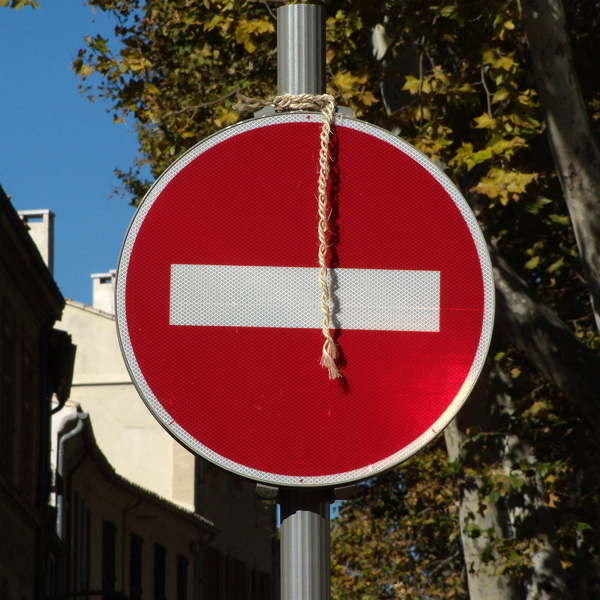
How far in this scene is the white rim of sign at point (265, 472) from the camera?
214cm

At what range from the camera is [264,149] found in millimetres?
2336

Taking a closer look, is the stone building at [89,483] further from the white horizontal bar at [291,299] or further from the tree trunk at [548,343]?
the white horizontal bar at [291,299]

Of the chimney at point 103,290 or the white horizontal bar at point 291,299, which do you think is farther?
the chimney at point 103,290

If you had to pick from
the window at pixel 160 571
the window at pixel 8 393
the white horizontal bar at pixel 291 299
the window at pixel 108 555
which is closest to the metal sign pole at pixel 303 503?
the white horizontal bar at pixel 291 299

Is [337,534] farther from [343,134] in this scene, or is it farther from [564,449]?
[343,134]

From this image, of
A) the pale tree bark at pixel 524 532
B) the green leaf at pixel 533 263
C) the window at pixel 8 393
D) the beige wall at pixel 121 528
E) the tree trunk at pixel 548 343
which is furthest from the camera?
the beige wall at pixel 121 528

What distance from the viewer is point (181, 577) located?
31.4 meters

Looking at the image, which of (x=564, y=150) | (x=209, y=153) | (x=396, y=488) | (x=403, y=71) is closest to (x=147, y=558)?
(x=396, y=488)

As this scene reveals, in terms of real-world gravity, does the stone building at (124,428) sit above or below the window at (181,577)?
above

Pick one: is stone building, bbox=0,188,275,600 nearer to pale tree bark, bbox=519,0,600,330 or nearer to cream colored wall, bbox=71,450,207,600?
cream colored wall, bbox=71,450,207,600

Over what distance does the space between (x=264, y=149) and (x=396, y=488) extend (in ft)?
49.2

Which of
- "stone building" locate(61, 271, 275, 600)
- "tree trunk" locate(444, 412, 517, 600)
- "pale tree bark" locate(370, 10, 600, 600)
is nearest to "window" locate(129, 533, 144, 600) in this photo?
"stone building" locate(61, 271, 275, 600)

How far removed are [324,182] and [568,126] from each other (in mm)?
5031

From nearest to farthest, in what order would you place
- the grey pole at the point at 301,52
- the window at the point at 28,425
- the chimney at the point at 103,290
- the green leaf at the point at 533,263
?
the grey pole at the point at 301,52, the green leaf at the point at 533,263, the window at the point at 28,425, the chimney at the point at 103,290
